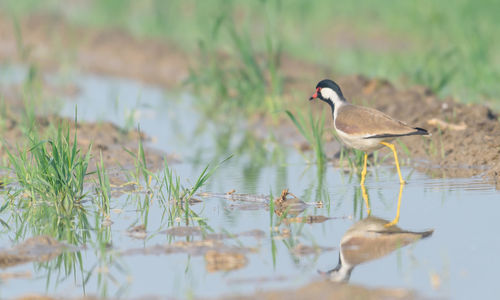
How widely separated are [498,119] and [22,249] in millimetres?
6029

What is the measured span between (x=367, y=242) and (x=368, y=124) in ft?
7.50

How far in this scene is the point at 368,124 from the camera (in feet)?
26.8

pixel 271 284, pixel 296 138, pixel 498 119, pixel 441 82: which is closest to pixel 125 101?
pixel 296 138

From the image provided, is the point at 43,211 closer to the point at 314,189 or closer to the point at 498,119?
the point at 314,189

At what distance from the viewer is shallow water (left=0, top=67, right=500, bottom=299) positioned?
5098 millimetres

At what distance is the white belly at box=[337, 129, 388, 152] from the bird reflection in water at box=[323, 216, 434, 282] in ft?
4.81

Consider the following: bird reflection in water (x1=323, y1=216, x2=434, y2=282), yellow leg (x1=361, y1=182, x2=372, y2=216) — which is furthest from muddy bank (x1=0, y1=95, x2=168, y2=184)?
bird reflection in water (x1=323, y1=216, x2=434, y2=282)

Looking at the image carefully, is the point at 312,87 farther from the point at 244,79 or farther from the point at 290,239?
the point at 290,239

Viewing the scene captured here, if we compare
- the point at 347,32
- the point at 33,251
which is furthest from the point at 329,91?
the point at 347,32

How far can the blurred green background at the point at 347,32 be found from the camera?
12.7 m

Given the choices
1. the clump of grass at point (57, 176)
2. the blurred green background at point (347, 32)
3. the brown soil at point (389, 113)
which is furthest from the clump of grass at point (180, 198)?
the blurred green background at point (347, 32)

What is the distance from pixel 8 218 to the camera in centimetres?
708

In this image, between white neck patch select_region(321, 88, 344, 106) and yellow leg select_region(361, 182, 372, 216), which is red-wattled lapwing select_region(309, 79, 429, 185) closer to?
yellow leg select_region(361, 182, 372, 216)

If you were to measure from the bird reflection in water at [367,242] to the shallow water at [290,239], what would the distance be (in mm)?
69
